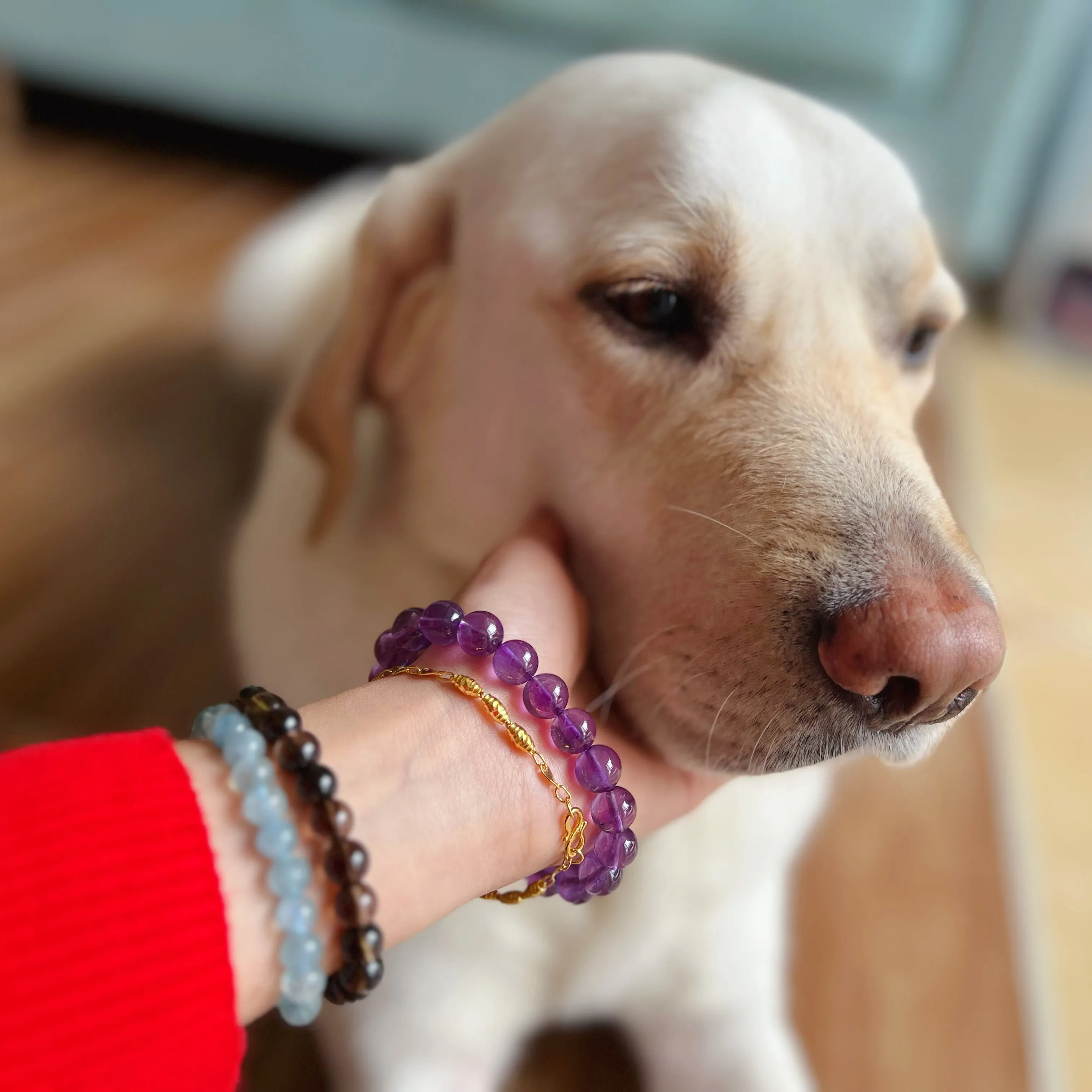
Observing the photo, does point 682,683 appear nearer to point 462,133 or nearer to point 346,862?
point 346,862

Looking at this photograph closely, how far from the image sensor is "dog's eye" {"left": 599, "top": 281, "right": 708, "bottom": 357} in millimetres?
828

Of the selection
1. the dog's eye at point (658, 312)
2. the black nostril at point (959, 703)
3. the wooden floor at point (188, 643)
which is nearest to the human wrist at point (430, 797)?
the black nostril at point (959, 703)

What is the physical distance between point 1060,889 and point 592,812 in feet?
3.37

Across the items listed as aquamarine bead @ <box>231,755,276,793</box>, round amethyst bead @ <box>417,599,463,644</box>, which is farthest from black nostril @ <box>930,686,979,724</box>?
aquamarine bead @ <box>231,755,276,793</box>

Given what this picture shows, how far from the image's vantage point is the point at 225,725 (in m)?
0.59

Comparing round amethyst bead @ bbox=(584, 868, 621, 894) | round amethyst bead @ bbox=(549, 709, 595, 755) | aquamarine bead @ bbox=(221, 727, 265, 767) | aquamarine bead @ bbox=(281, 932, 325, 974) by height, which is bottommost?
round amethyst bead @ bbox=(584, 868, 621, 894)

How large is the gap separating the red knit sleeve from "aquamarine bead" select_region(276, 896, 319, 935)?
3 cm

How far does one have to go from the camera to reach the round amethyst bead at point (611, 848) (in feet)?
2.22

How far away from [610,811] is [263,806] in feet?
0.80

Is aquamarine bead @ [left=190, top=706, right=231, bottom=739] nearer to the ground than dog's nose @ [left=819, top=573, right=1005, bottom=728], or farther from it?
nearer to the ground

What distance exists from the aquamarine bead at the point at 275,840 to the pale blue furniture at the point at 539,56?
2768 millimetres

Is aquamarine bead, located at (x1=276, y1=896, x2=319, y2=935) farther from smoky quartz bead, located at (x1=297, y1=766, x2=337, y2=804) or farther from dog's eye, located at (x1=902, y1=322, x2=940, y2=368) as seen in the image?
dog's eye, located at (x1=902, y1=322, x2=940, y2=368)

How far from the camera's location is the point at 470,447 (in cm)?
93

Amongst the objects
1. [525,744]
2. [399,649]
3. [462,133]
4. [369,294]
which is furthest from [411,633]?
[462,133]
